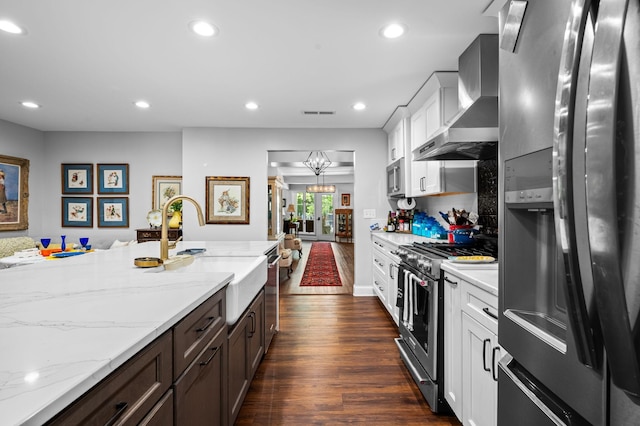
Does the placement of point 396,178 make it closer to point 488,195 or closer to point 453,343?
point 488,195

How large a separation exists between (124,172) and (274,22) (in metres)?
4.16

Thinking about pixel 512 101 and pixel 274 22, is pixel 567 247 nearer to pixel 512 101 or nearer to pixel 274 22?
pixel 512 101

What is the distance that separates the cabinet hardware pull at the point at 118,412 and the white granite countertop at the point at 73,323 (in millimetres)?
111

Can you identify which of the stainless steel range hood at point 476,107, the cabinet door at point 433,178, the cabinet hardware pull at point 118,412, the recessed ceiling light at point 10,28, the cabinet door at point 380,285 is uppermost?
the recessed ceiling light at point 10,28

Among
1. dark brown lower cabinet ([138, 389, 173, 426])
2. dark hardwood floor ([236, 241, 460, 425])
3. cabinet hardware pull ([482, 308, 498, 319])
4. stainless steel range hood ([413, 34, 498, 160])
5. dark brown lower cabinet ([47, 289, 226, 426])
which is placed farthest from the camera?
stainless steel range hood ([413, 34, 498, 160])

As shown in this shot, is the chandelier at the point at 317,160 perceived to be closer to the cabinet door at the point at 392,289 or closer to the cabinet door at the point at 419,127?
the cabinet door at the point at 419,127

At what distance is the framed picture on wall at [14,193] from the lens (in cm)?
441

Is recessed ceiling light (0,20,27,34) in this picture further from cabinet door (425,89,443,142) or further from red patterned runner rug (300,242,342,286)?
red patterned runner rug (300,242,342,286)

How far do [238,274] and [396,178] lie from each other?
9.12ft

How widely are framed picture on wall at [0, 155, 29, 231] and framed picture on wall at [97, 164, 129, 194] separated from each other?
919 millimetres

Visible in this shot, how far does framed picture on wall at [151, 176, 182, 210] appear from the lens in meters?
5.15

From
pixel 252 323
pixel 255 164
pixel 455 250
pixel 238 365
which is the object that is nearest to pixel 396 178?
pixel 455 250

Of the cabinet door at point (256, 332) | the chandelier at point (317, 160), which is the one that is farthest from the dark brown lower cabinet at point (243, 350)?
the chandelier at point (317, 160)

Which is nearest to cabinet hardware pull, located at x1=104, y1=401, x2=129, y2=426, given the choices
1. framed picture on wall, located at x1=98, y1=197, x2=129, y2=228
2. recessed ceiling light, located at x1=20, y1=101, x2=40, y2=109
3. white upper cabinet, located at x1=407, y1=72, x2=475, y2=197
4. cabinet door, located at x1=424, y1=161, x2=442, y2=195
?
white upper cabinet, located at x1=407, y1=72, x2=475, y2=197
